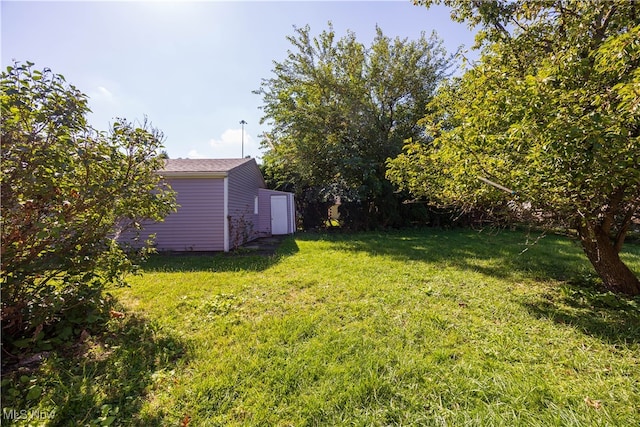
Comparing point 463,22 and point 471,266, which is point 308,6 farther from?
point 471,266

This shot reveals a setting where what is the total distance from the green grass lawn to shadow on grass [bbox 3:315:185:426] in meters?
0.01

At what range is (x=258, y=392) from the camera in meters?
1.98

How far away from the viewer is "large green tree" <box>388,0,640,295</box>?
219 centimetres

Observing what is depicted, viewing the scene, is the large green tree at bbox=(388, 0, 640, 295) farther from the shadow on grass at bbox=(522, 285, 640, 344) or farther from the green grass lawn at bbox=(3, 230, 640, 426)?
the green grass lawn at bbox=(3, 230, 640, 426)

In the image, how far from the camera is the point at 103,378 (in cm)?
215

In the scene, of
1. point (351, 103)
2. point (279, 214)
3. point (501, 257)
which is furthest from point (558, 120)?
point (279, 214)

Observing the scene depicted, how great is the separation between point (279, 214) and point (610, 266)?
425 inches

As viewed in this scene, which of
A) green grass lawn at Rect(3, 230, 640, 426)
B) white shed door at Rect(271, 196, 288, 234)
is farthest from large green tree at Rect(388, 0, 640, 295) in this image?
white shed door at Rect(271, 196, 288, 234)

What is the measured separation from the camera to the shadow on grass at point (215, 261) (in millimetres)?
5645

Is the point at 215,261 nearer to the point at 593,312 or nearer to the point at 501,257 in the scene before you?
the point at 593,312

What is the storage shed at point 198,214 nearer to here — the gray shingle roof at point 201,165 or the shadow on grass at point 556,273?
the gray shingle roof at point 201,165

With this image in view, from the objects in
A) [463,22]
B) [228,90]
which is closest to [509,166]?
[463,22]

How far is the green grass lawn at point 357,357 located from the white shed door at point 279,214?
26.0ft

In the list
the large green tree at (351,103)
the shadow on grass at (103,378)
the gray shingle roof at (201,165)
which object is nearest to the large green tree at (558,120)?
the shadow on grass at (103,378)
